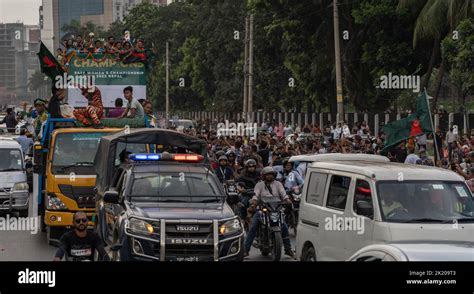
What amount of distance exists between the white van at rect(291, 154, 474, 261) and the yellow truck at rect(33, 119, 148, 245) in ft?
20.0

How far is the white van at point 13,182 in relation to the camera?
23.8 metres

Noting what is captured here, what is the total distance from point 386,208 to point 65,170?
27.2 ft

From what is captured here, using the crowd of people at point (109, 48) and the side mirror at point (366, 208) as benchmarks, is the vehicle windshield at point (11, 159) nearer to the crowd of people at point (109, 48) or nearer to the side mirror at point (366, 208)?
the crowd of people at point (109, 48)

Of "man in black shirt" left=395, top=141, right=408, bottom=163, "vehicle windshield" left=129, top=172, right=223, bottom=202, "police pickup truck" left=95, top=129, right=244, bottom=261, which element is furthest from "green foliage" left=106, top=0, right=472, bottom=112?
"vehicle windshield" left=129, top=172, right=223, bottom=202

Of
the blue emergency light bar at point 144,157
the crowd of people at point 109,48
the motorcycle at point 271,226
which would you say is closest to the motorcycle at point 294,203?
the motorcycle at point 271,226

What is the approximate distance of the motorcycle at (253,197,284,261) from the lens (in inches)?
680

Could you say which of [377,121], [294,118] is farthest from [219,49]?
[377,121]

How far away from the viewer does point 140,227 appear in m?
14.1

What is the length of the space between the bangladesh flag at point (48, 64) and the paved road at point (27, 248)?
4755mm

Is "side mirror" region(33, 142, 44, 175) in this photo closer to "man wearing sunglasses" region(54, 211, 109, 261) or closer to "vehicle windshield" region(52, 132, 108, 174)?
"vehicle windshield" region(52, 132, 108, 174)

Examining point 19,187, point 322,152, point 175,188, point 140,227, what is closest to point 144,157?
point 175,188

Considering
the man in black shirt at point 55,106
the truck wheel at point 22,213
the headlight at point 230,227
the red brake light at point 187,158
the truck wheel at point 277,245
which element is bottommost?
the truck wheel at point 22,213

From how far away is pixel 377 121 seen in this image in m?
45.6

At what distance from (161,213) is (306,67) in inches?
1657
